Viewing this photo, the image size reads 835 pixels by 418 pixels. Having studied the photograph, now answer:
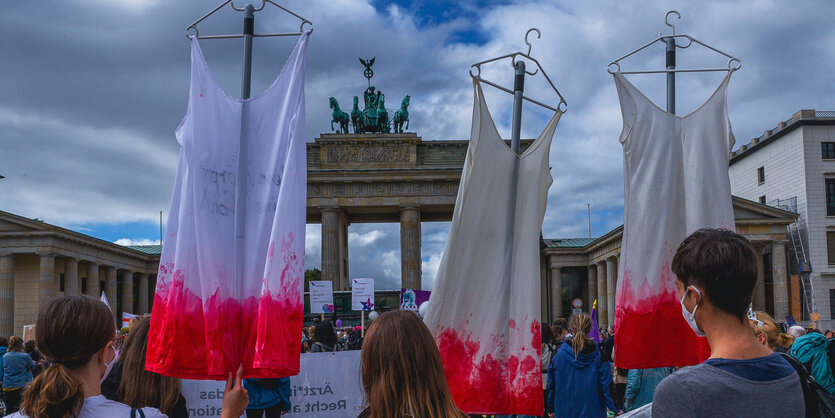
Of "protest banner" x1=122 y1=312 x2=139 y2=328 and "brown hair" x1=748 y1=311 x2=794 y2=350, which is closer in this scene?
"brown hair" x1=748 y1=311 x2=794 y2=350

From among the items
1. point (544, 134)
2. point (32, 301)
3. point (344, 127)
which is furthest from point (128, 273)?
point (544, 134)

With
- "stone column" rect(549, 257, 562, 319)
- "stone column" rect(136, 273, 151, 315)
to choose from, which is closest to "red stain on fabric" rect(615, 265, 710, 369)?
"stone column" rect(549, 257, 562, 319)

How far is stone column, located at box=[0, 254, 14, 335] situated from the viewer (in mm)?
48250

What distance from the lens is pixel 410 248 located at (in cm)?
5634

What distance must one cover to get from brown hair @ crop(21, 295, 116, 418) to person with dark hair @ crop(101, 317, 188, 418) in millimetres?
1356

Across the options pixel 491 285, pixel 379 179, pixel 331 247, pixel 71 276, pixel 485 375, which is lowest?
pixel 485 375

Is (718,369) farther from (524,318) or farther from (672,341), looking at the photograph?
(672,341)

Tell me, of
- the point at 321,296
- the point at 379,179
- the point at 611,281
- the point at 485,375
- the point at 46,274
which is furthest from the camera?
the point at 611,281

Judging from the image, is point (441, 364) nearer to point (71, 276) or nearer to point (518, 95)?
point (518, 95)

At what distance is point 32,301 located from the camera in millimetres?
52938

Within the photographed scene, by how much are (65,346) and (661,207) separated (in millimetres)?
4728

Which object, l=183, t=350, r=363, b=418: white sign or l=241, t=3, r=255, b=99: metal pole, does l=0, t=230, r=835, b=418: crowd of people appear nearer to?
l=241, t=3, r=255, b=99: metal pole

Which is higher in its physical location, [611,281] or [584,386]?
[611,281]

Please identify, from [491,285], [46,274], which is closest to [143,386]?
[491,285]
